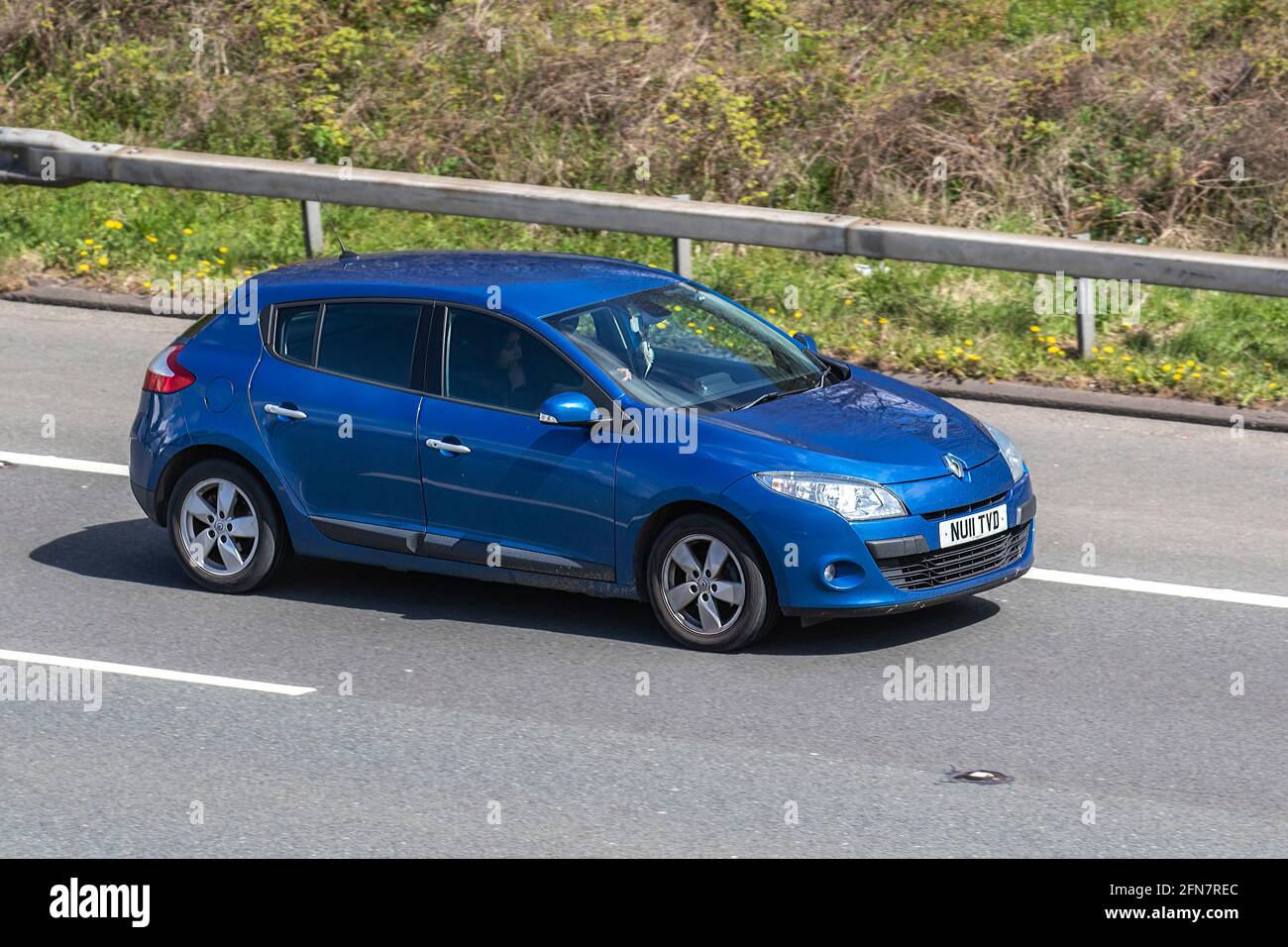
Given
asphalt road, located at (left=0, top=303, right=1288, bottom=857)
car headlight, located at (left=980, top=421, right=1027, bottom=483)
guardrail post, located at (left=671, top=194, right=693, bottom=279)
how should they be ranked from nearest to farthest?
asphalt road, located at (left=0, top=303, right=1288, bottom=857) < car headlight, located at (left=980, top=421, right=1027, bottom=483) < guardrail post, located at (left=671, top=194, right=693, bottom=279)

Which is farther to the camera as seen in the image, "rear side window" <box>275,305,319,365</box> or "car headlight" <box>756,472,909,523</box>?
"rear side window" <box>275,305,319,365</box>

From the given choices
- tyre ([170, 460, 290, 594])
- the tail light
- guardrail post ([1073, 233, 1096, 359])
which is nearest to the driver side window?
tyre ([170, 460, 290, 594])

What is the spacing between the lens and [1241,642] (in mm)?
8781

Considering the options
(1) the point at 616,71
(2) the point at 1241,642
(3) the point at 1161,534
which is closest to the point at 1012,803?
(2) the point at 1241,642

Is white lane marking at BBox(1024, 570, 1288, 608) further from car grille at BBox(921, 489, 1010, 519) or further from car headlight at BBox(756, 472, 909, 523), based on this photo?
car headlight at BBox(756, 472, 909, 523)

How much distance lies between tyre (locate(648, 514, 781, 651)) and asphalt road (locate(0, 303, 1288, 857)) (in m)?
0.14

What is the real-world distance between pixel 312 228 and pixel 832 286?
418 centimetres

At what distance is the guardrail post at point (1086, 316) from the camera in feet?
42.9

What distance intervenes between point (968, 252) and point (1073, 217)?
2.78 m

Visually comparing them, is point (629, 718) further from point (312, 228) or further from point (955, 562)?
point (312, 228)

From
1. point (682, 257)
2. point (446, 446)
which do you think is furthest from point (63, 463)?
point (682, 257)

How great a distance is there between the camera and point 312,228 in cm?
1537

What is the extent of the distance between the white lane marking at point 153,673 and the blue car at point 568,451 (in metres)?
1.07

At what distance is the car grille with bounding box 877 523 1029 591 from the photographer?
→ 8.45 m
